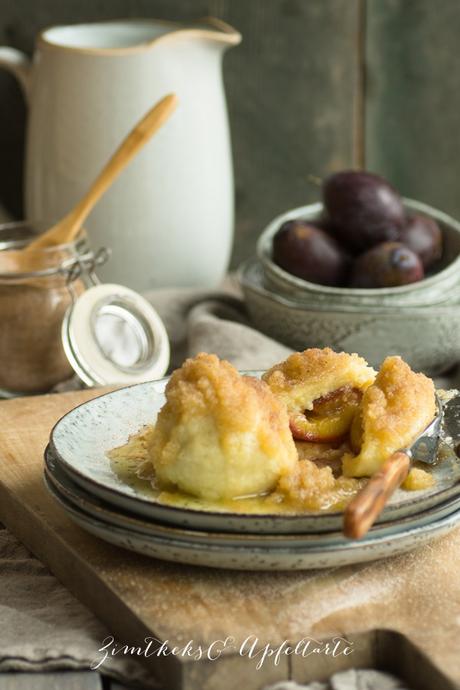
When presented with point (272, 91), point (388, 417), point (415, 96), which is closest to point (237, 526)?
point (388, 417)

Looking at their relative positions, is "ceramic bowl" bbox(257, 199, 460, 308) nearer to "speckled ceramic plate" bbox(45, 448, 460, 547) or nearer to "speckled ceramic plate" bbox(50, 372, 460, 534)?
"speckled ceramic plate" bbox(50, 372, 460, 534)

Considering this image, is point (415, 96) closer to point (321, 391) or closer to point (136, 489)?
point (321, 391)

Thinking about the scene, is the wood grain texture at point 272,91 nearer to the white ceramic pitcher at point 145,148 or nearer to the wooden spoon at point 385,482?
the white ceramic pitcher at point 145,148

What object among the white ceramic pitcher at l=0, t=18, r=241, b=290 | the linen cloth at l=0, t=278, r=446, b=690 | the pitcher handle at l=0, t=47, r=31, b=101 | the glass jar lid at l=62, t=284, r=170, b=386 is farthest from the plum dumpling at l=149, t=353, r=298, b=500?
the pitcher handle at l=0, t=47, r=31, b=101

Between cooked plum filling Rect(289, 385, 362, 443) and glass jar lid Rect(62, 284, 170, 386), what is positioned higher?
cooked plum filling Rect(289, 385, 362, 443)

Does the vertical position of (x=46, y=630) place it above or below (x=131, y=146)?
below

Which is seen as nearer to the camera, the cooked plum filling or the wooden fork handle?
the wooden fork handle

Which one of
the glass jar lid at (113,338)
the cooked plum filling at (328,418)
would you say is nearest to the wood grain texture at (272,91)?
the glass jar lid at (113,338)
